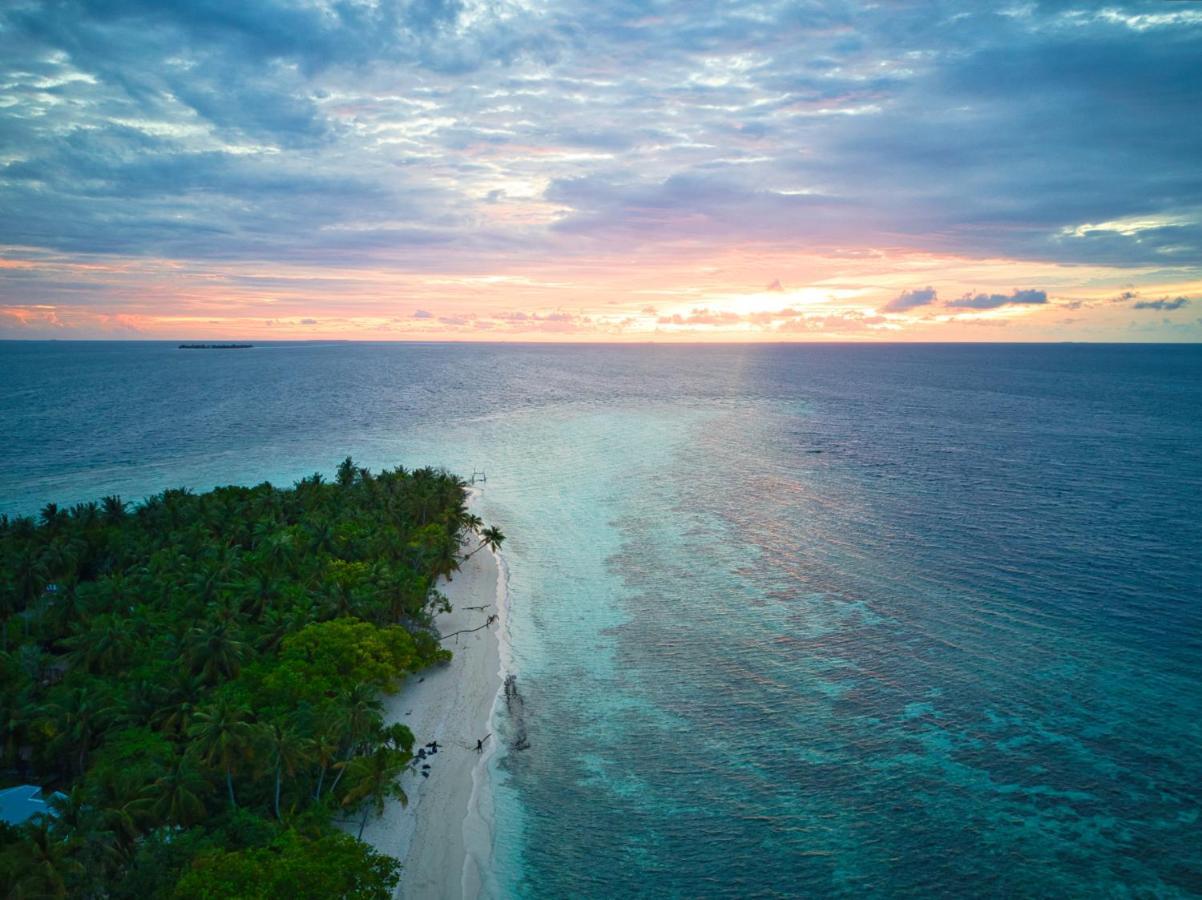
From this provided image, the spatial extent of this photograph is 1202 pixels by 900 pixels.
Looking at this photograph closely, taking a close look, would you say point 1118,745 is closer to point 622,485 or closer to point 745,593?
point 745,593

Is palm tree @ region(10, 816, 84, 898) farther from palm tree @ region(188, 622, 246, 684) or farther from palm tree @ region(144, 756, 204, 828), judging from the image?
palm tree @ region(188, 622, 246, 684)

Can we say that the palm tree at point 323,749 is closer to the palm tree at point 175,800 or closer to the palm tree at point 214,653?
the palm tree at point 175,800

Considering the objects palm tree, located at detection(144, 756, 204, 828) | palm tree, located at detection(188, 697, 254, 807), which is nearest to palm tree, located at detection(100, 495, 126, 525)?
palm tree, located at detection(188, 697, 254, 807)

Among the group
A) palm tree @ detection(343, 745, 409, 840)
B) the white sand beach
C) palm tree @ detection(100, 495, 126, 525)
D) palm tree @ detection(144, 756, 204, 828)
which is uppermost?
palm tree @ detection(100, 495, 126, 525)

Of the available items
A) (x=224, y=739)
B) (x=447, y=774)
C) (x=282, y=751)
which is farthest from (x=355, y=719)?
(x=447, y=774)

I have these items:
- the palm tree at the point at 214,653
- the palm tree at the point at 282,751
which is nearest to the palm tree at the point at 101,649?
the palm tree at the point at 214,653
